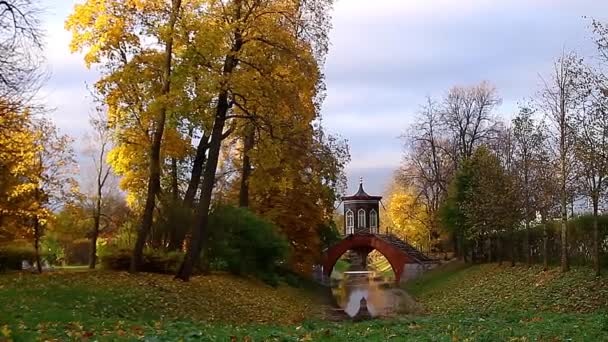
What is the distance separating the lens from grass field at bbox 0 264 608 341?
42.0 feet

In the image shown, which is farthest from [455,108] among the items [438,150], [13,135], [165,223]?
[13,135]

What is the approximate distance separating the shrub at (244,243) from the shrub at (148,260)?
515cm

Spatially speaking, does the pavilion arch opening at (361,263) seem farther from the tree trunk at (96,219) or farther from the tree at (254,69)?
the tree at (254,69)

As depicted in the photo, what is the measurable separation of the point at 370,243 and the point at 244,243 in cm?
3382

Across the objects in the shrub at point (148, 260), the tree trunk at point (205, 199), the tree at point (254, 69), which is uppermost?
the tree at point (254, 69)

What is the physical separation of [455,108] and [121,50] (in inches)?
1442

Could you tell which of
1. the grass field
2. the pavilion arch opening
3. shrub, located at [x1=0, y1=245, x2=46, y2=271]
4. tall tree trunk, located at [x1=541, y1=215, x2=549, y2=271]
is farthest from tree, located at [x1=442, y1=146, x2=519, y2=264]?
the pavilion arch opening

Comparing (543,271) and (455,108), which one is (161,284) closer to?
(543,271)

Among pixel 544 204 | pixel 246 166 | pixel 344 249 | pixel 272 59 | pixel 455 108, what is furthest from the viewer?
pixel 344 249

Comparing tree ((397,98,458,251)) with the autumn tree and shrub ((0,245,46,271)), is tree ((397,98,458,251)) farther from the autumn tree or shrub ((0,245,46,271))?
shrub ((0,245,46,271))

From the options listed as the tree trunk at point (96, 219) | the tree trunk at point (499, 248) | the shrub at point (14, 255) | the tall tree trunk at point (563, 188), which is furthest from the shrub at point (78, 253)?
the tall tree trunk at point (563, 188)

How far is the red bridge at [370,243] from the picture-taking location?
60.4 m

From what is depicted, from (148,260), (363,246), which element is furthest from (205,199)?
(363,246)

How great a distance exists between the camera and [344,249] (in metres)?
67.8
